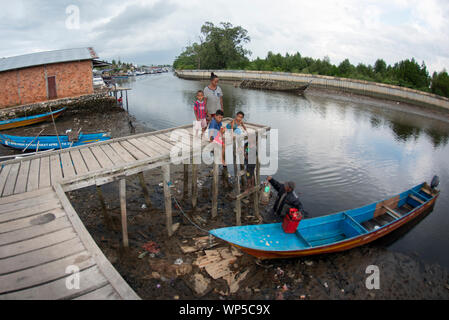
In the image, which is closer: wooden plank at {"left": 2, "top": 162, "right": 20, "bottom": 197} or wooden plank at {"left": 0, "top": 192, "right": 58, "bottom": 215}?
wooden plank at {"left": 0, "top": 192, "right": 58, "bottom": 215}

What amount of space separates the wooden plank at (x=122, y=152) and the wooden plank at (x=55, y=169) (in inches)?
61.7

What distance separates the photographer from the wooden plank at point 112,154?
7094 mm

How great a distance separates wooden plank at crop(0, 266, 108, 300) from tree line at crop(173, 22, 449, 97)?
41211mm

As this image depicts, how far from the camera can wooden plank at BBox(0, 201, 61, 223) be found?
4.66 meters

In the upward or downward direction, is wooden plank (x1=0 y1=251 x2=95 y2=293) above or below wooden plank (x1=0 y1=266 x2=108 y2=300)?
above

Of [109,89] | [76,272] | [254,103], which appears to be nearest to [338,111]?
[254,103]

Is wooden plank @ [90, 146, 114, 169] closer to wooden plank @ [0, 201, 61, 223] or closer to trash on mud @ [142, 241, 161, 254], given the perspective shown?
wooden plank @ [0, 201, 61, 223]

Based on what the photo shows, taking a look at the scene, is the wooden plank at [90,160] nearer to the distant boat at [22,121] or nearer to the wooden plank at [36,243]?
the wooden plank at [36,243]

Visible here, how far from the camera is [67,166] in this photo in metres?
6.74

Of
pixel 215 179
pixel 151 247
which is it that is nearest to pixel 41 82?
pixel 215 179

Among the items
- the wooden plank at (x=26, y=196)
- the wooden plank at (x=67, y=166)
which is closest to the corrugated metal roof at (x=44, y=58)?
the wooden plank at (x=67, y=166)

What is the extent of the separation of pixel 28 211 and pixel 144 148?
3.67 m

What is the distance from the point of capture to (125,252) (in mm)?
7223

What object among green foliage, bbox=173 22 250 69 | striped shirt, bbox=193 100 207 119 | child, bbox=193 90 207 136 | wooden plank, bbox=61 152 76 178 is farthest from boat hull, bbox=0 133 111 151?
green foliage, bbox=173 22 250 69
